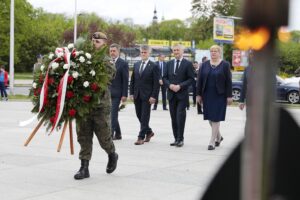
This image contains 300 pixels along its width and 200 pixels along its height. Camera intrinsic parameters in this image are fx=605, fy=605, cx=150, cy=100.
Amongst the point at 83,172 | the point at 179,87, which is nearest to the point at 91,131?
the point at 83,172

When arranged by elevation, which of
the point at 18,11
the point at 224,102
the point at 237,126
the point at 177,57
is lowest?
the point at 237,126

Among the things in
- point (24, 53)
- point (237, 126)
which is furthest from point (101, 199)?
point (24, 53)

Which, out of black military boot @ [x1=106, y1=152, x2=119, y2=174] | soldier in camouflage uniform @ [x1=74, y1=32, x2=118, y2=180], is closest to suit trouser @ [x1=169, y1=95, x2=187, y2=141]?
black military boot @ [x1=106, y1=152, x2=119, y2=174]

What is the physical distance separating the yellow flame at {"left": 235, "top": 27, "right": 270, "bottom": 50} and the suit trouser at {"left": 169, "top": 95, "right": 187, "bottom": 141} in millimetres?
10125

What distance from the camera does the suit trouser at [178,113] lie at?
11180 mm

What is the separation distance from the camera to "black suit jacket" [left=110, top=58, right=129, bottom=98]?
11.7 meters

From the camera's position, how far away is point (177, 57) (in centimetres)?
1133

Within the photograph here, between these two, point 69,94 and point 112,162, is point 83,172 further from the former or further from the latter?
point 69,94

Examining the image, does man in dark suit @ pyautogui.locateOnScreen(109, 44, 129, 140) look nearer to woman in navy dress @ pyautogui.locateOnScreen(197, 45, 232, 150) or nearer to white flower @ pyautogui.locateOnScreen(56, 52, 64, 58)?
woman in navy dress @ pyautogui.locateOnScreen(197, 45, 232, 150)

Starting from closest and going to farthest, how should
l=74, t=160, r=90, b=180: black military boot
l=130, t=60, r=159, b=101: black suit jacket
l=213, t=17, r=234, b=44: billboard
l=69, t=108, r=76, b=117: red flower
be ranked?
l=69, t=108, r=76, b=117: red flower < l=74, t=160, r=90, b=180: black military boot < l=130, t=60, r=159, b=101: black suit jacket < l=213, t=17, r=234, b=44: billboard

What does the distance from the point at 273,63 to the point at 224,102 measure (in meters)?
9.92

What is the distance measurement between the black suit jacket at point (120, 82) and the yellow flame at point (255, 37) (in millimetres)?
10624

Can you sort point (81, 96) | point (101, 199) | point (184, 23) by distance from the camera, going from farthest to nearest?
point (184, 23) < point (81, 96) < point (101, 199)

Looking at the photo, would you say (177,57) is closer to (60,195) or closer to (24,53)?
(60,195)
